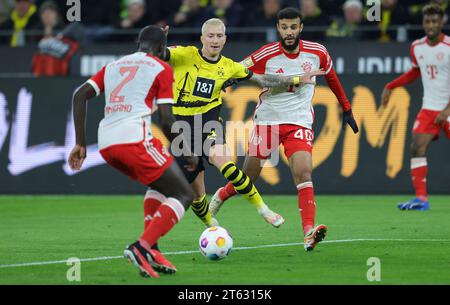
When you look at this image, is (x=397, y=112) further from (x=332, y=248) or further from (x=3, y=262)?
(x=3, y=262)

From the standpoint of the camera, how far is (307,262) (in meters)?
9.11

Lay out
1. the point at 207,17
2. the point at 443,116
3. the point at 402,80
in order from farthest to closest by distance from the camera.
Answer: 1. the point at 207,17
2. the point at 402,80
3. the point at 443,116

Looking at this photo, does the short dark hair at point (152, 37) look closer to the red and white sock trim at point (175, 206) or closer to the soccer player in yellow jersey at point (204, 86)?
the red and white sock trim at point (175, 206)

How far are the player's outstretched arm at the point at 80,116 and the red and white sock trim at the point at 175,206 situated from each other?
810mm

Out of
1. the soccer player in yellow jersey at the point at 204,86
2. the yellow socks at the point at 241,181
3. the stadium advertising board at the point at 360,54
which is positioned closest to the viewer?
the yellow socks at the point at 241,181

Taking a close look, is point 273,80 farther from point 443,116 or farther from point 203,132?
point 443,116

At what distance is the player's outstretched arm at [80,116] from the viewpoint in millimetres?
8430

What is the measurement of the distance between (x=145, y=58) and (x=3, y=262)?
2.33m

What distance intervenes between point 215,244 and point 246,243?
5.34 ft

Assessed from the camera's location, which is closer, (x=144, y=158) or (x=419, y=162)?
(x=144, y=158)

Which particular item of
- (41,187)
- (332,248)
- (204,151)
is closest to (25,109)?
(41,187)

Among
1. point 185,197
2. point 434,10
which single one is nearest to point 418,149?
point 434,10

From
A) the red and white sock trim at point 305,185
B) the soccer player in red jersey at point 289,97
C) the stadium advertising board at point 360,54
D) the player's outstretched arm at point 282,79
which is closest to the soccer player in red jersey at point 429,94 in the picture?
the stadium advertising board at point 360,54

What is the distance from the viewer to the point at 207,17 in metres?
19.0
